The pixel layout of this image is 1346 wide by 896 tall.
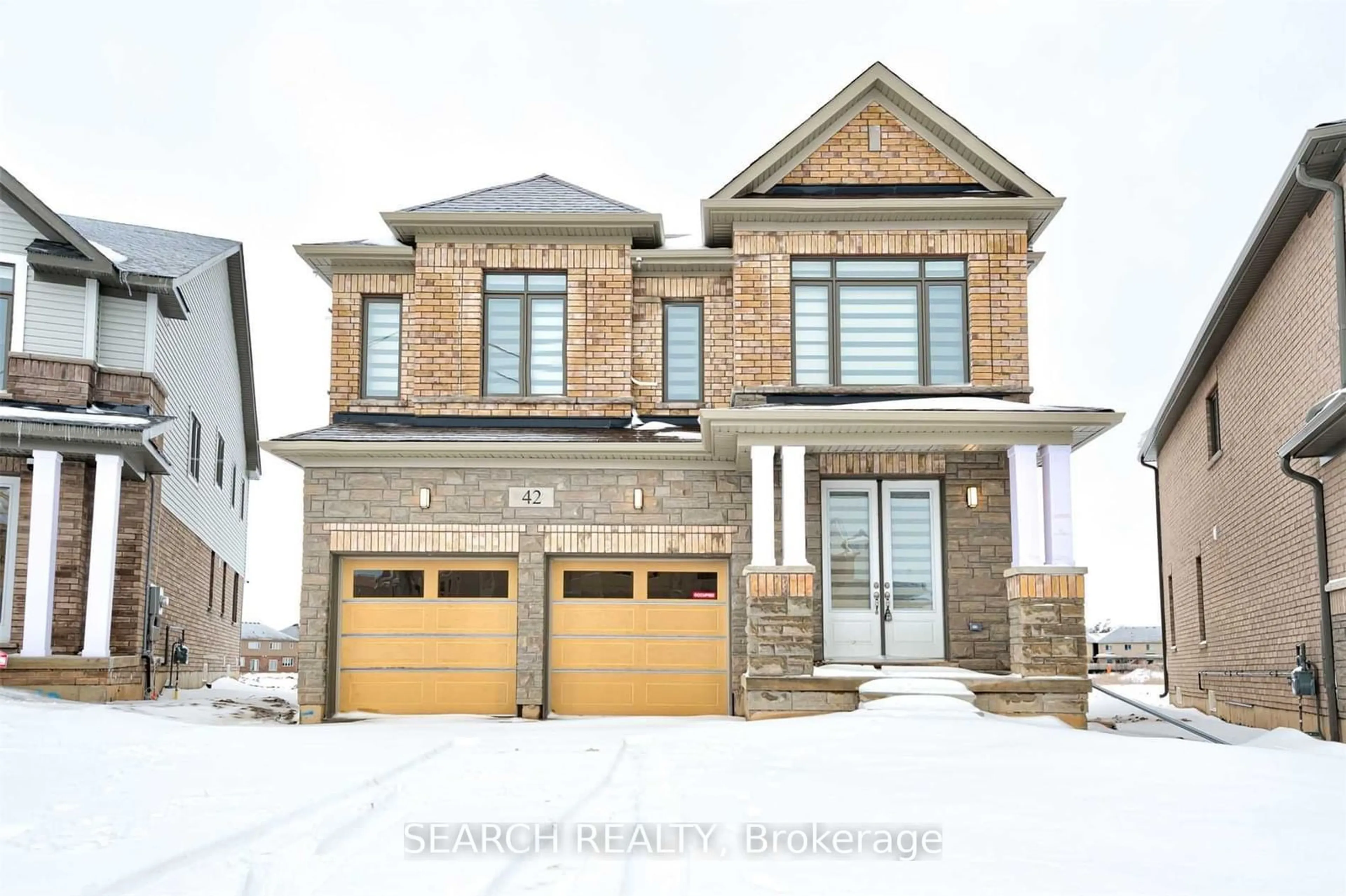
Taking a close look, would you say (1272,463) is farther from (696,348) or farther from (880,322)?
(696,348)

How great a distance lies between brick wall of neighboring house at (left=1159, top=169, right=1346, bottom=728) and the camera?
12.7m

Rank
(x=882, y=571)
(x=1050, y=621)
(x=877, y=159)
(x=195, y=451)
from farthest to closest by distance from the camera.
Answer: (x=195, y=451) → (x=877, y=159) → (x=882, y=571) → (x=1050, y=621)

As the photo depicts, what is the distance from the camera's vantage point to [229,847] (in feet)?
18.6

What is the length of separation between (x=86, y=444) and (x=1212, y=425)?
1561 centimetres

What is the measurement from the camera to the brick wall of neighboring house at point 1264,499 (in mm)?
12664

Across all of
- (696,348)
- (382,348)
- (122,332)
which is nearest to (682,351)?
(696,348)

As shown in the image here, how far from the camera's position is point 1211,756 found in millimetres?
9344

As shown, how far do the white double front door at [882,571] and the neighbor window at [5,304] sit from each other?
1072 cm

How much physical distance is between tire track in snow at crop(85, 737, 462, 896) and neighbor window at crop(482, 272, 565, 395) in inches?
357

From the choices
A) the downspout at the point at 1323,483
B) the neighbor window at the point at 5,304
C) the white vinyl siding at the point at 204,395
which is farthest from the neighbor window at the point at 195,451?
the downspout at the point at 1323,483

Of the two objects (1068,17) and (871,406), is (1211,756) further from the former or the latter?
(1068,17)

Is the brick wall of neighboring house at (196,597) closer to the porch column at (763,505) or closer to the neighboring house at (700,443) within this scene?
the neighboring house at (700,443)

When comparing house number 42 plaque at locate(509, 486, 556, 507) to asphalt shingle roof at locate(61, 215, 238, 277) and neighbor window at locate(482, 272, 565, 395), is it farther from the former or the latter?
asphalt shingle roof at locate(61, 215, 238, 277)

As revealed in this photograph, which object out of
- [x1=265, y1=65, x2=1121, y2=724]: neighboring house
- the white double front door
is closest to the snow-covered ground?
the white double front door
